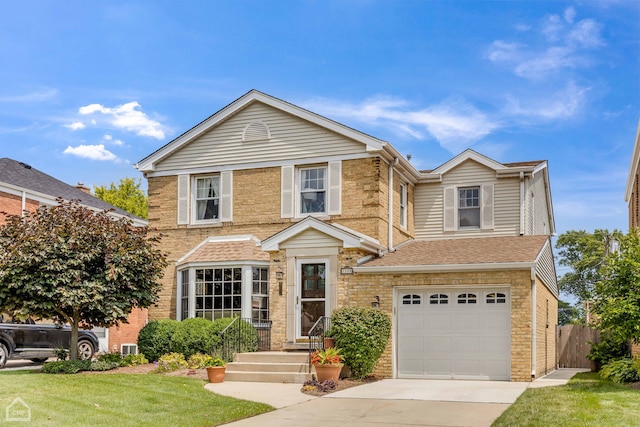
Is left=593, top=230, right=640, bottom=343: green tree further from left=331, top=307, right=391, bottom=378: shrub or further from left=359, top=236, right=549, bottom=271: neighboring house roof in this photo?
left=331, top=307, right=391, bottom=378: shrub

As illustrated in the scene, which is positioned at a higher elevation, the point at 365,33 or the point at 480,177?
the point at 365,33

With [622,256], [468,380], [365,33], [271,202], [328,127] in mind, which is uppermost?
[365,33]

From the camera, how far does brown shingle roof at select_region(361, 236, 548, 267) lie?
59.7 ft

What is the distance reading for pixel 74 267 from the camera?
18.0m

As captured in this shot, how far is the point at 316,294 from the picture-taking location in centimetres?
1980

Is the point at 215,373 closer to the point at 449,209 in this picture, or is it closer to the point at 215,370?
the point at 215,370

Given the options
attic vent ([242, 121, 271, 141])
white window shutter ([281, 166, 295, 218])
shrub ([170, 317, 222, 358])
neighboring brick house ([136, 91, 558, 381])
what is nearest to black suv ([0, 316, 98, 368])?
shrub ([170, 317, 222, 358])

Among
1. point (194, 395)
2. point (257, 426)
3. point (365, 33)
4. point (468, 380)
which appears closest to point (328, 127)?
point (365, 33)

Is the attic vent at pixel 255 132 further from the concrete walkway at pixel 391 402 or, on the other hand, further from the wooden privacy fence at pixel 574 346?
the wooden privacy fence at pixel 574 346

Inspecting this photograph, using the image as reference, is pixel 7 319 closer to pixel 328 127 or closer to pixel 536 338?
pixel 328 127

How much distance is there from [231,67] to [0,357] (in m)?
9.85

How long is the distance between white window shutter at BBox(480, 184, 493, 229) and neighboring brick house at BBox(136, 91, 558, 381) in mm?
45

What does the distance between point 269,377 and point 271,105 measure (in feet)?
28.8

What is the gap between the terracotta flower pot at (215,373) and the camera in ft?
54.4
